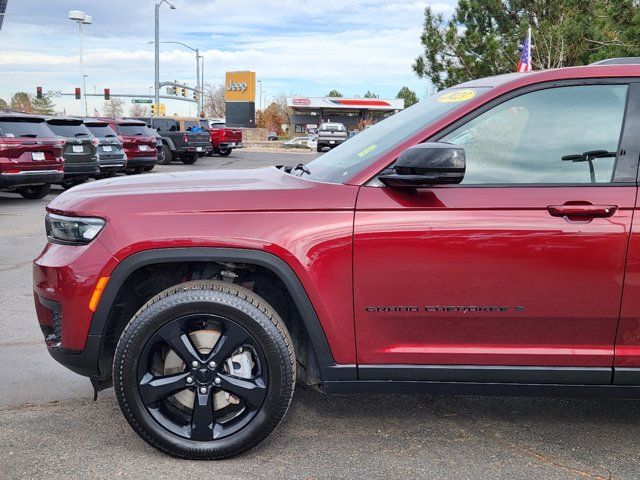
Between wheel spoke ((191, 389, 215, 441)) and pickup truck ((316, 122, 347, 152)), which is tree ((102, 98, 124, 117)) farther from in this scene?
wheel spoke ((191, 389, 215, 441))

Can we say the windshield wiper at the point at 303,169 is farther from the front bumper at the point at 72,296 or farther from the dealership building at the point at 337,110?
the dealership building at the point at 337,110

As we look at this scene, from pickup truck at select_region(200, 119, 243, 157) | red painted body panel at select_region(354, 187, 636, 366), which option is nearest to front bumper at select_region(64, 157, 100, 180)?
red painted body panel at select_region(354, 187, 636, 366)

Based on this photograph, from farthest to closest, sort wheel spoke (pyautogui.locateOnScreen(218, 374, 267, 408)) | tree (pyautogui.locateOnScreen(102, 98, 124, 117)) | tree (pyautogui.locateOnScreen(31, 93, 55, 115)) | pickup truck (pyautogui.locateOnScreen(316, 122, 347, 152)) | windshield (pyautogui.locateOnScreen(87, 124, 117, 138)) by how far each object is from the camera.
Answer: tree (pyautogui.locateOnScreen(102, 98, 124, 117)), tree (pyautogui.locateOnScreen(31, 93, 55, 115)), pickup truck (pyautogui.locateOnScreen(316, 122, 347, 152)), windshield (pyautogui.locateOnScreen(87, 124, 117, 138)), wheel spoke (pyautogui.locateOnScreen(218, 374, 267, 408))

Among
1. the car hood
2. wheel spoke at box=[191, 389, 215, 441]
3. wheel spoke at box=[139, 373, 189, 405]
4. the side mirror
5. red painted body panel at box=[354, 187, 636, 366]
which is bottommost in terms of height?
wheel spoke at box=[191, 389, 215, 441]

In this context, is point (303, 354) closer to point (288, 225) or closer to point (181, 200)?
point (288, 225)

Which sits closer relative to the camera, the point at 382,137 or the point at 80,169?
the point at 382,137

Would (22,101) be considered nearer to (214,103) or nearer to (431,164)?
(214,103)

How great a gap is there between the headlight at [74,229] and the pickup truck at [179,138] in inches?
864

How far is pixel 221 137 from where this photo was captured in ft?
105

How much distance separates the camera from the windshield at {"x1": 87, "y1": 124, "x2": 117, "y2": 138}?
54.3ft

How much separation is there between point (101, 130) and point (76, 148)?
2.77 m

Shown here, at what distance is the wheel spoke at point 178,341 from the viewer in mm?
2836

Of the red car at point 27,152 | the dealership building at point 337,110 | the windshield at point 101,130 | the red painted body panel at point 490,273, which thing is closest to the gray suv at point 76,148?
the red car at point 27,152

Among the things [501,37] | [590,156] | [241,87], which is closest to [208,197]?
[590,156]
